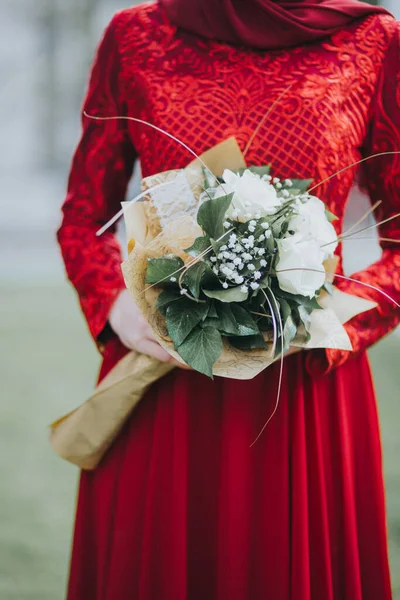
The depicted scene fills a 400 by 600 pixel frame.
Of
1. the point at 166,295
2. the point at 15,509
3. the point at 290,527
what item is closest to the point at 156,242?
the point at 166,295

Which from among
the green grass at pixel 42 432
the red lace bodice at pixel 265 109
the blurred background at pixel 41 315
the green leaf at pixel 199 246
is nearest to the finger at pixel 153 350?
the red lace bodice at pixel 265 109

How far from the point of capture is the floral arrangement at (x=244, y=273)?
0.91m

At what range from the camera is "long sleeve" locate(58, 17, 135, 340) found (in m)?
1.22

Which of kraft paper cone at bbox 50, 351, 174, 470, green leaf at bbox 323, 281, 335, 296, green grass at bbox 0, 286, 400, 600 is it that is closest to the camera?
green leaf at bbox 323, 281, 335, 296

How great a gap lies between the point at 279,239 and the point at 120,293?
38cm

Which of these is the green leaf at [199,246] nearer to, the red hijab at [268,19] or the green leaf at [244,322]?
the green leaf at [244,322]

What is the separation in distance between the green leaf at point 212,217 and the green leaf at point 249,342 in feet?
0.51

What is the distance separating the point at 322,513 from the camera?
3.61ft

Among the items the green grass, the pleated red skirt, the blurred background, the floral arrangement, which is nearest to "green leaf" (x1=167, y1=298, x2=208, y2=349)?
the floral arrangement

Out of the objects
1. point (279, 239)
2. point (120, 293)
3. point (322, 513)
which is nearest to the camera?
point (279, 239)

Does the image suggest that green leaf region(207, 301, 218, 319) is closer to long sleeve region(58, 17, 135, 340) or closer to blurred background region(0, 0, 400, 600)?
long sleeve region(58, 17, 135, 340)

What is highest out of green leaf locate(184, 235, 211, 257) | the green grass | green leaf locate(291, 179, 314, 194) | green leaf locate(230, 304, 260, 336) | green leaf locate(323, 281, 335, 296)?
green leaf locate(291, 179, 314, 194)

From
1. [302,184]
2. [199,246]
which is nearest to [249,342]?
[199,246]

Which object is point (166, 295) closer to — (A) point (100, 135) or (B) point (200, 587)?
(A) point (100, 135)
